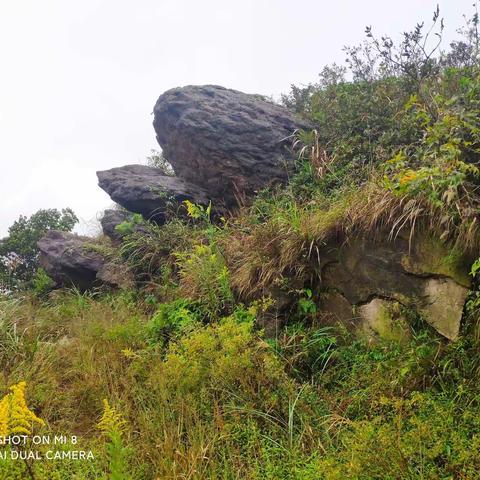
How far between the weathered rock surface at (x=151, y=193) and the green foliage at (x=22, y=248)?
85.0 inches

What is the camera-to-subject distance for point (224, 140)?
23.5 ft

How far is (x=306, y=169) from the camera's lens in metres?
6.43

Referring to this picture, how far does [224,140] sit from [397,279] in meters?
4.27

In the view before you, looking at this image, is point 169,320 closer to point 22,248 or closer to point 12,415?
point 12,415

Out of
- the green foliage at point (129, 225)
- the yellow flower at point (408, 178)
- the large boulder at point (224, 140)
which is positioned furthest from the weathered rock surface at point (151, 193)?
the yellow flower at point (408, 178)

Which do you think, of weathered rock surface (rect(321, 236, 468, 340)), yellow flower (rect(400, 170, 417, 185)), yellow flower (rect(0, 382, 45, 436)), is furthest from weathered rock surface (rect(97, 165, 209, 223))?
yellow flower (rect(0, 382, 45, 436))

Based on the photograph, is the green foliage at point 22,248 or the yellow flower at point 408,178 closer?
the yellow flower at point 408,178

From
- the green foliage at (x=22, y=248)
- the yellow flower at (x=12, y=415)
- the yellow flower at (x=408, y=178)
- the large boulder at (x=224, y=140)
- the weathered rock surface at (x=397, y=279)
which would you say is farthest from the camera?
the green foliage at (x=22, y=248)

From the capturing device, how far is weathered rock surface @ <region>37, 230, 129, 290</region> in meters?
6.97

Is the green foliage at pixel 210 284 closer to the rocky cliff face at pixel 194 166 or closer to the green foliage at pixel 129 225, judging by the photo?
the rocky cliff face at pixel 194 166

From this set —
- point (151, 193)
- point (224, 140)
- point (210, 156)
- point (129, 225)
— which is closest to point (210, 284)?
point (129, 225)

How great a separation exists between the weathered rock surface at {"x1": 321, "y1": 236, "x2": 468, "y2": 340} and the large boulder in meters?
2.83

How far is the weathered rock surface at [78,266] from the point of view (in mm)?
6968

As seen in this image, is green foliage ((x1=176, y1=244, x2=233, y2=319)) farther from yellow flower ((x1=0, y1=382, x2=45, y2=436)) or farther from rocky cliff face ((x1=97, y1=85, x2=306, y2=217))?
yellow flower ((x1=0, y1=382, x2=45, y2=436))
